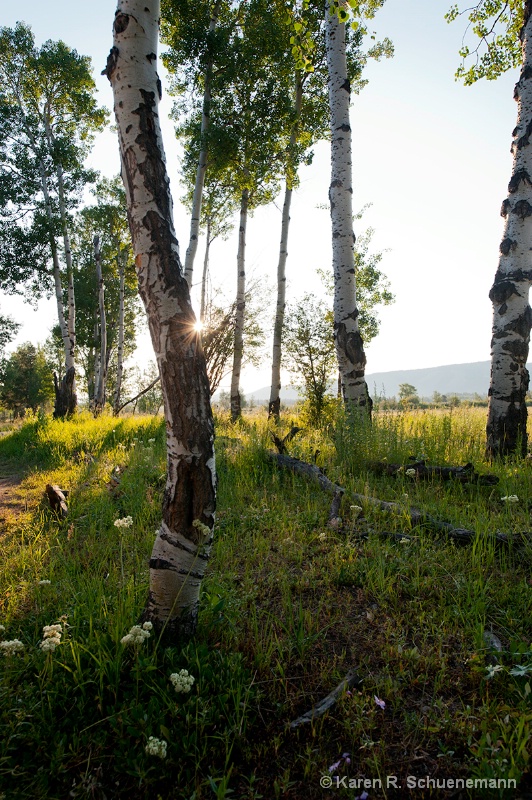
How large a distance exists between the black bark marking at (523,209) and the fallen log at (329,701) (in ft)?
20.3

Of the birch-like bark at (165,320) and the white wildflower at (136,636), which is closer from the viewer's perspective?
the white wildflower at (136,636)

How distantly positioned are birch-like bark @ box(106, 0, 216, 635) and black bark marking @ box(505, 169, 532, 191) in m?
5.46

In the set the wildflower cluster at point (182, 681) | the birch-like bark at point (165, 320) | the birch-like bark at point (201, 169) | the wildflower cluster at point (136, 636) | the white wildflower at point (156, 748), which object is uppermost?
the birch-like bark at point (201, 169)

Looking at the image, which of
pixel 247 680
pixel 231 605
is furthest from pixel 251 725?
pixel 231 605

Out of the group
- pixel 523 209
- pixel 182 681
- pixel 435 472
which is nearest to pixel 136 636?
pixel 182 681

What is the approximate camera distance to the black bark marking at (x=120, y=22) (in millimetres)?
2104

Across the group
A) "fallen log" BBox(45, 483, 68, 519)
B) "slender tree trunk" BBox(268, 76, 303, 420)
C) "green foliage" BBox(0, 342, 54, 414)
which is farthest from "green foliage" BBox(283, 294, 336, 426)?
"green foliage" BBox(0, 342, 54, 414)

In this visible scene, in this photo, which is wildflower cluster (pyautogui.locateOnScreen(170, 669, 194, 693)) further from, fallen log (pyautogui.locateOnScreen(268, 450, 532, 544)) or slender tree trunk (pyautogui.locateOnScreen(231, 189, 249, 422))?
Answer: slender tree trunk (pyautogui.locateOnScreen(231, 189, 249, 422))

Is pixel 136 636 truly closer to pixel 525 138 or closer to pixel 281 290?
pixel 525 138

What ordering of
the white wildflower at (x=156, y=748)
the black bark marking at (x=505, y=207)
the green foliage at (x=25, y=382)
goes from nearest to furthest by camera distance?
the white wildflower at (x=156, y=748) → the black bark marking at (x=505, y=207) → the green foliage at (x=25, y=382)

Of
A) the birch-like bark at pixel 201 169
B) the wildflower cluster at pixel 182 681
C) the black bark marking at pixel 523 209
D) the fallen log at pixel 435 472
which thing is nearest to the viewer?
the wildflower cluster at pixel 182 681

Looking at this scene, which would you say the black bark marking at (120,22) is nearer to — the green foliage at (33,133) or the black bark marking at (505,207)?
the black bark marking at (505,207)

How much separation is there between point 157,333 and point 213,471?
32.1 inches

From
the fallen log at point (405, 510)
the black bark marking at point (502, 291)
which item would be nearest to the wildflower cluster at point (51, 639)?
the fallen log at point (405, 510)
